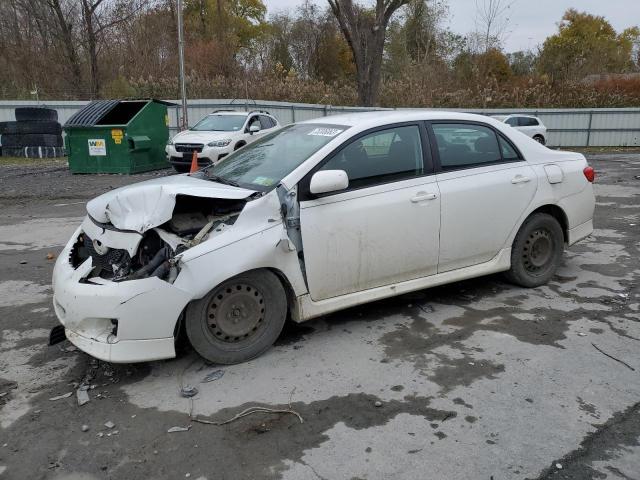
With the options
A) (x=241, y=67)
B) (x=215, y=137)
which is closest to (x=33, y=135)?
(x=215, y=137)

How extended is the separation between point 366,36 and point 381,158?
24.8m

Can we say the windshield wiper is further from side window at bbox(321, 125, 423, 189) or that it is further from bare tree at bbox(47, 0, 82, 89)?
bare tree at bbox(47, 0, 82, 89)

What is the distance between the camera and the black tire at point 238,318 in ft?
11.8

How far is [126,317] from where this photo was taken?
335 centimetres

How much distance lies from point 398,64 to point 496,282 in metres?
40.6

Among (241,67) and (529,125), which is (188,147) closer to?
(529,125)

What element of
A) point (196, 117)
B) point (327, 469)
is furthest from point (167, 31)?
point (327, 469)

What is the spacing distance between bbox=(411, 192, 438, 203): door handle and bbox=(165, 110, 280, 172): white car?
937 centimetres

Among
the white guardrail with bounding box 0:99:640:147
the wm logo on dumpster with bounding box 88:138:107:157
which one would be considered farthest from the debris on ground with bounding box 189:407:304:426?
the white guardrail with bounding box 0:99:640:147

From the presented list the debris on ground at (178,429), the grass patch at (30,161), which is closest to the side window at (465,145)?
the debris on ground at (178,429)

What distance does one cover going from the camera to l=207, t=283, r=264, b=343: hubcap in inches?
144

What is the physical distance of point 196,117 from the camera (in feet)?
75.0

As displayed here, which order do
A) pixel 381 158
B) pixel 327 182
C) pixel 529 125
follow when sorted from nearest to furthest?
pixel 327 182 < pixel 381 158 < pixel 529 125

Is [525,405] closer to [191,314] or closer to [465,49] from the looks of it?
[191,314]
